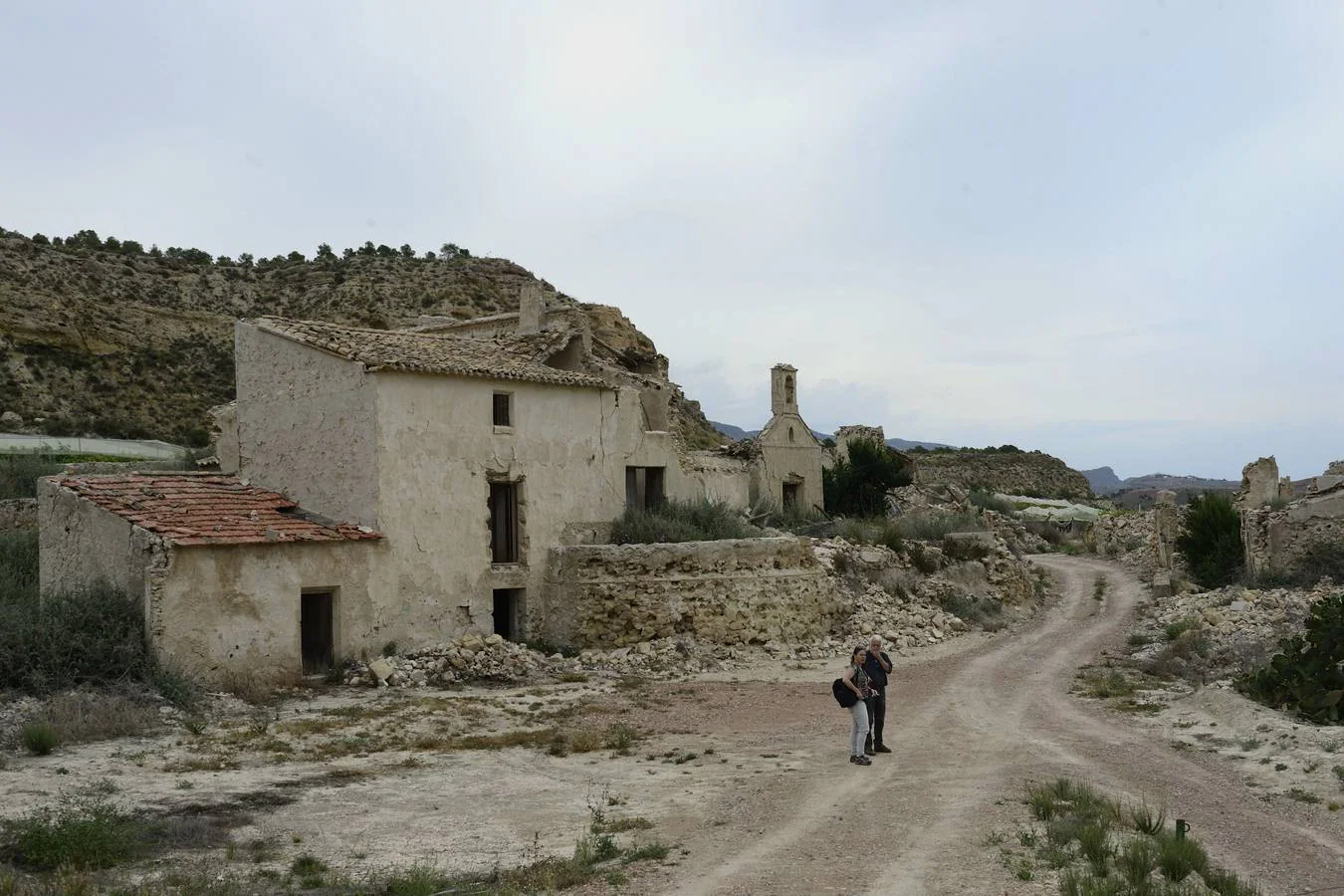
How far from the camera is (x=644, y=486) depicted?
23.9m

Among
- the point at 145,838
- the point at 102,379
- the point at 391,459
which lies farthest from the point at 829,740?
the point at 102,379

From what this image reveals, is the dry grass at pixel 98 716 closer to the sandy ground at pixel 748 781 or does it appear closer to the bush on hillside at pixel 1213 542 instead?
the sandy ground at pixel 748 781

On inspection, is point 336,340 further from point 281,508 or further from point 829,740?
point 829,740

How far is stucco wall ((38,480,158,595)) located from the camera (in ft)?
50.6

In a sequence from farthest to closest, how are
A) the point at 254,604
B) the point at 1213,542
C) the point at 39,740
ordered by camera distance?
the point at 1213,542 → the point at 254,604 → the point at 39,740

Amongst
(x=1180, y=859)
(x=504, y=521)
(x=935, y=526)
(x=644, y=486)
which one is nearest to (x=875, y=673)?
(x=1180, y=859)

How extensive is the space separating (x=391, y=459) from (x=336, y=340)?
8.50 feet

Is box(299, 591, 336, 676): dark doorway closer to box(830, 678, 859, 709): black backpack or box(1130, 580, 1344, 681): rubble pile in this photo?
box(830, 678, 859, 709): black backpack

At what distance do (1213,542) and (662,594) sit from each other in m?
16.1

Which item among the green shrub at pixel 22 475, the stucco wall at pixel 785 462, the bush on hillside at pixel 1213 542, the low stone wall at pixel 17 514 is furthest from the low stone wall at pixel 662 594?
the green shrub at pixel 22 475

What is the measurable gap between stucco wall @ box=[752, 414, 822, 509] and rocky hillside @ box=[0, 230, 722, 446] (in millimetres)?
2841

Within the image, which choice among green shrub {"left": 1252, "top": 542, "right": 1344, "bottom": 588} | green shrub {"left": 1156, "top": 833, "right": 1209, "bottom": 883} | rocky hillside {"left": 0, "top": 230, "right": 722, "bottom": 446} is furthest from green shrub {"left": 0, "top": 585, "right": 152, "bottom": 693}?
green shrub {"left": 1252, "top": 542, "right": 1344, "bottom": 588}

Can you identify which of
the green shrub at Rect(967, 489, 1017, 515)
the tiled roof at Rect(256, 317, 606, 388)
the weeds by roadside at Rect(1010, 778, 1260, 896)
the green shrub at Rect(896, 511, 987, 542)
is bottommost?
the weeds by roadside at Rect(1010, 778, 1260, 896)

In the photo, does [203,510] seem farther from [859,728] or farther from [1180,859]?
[1180,859]
